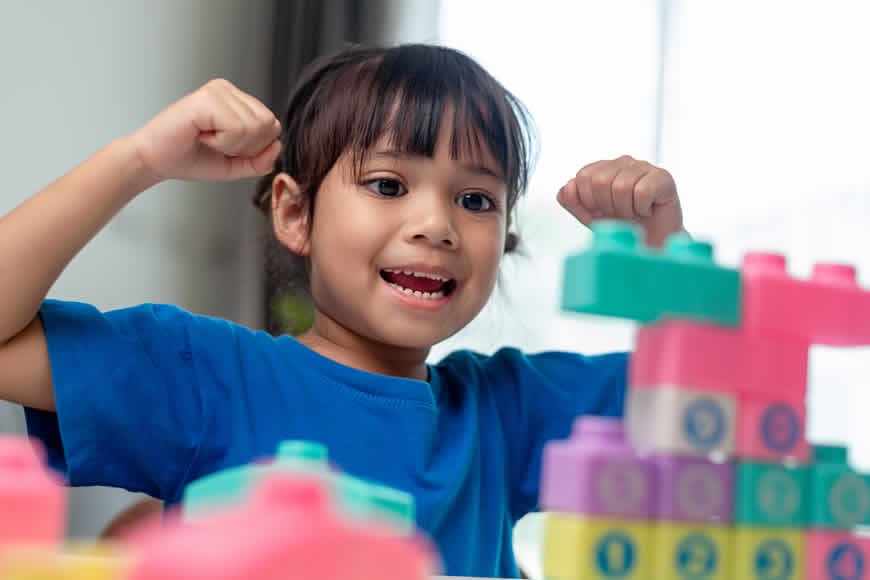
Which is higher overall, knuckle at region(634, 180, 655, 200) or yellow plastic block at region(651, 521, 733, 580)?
knuckle at region(634, 180, 655, 200)

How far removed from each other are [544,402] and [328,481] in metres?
0.68

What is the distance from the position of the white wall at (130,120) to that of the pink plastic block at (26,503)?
40.0 inches

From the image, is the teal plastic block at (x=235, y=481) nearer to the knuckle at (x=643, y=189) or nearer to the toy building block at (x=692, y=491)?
the toy building block at (x=692, y=491)

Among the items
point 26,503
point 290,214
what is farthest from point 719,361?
point 290,214

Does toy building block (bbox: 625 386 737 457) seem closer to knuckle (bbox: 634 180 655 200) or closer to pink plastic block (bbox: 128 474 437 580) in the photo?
pink plastic block (bbox: 128 474 437 580)

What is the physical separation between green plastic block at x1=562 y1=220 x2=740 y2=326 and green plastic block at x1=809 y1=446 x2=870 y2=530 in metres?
0.06

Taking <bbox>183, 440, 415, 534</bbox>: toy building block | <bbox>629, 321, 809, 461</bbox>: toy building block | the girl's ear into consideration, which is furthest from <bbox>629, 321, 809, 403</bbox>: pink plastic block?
the girl's ear

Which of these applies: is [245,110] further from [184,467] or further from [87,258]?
[87,258]

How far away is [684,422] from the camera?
1.16 ft

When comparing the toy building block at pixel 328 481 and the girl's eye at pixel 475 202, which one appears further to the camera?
the girl's eye at pixel 475 202

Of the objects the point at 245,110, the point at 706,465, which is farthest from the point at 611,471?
the point at 245,110

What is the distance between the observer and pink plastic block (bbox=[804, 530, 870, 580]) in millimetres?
373

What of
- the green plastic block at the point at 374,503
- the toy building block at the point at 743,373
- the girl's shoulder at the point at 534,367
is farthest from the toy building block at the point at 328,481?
the girl's shoulder at the point at 534,367

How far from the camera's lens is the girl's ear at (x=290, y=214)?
1.01 m
